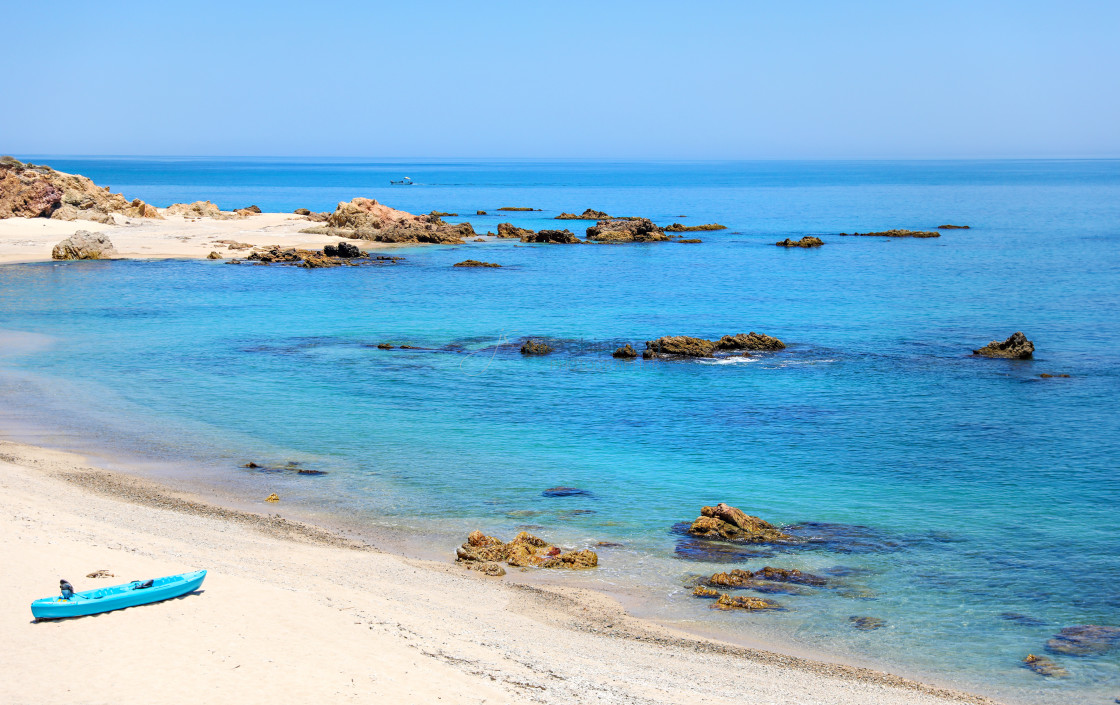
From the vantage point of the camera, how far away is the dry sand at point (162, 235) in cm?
6084

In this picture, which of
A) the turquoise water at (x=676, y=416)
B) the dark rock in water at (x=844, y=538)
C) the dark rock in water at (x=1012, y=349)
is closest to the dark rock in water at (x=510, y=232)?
the turquoise water at (x=676, y=416)

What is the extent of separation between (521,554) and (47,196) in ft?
219

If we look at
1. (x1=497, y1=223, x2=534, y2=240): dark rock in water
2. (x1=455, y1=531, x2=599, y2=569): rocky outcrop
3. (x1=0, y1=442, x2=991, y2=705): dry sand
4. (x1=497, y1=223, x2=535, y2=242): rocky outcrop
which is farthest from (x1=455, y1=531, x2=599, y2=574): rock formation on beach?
(x1=497, y1=223, x2=534, y2=240): dark rock in water

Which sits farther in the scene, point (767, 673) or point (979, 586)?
point (979, 586)

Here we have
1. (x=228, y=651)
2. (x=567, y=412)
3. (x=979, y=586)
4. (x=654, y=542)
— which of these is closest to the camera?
(x=228, y=651)

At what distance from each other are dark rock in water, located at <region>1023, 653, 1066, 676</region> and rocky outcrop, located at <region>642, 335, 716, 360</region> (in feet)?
67.1

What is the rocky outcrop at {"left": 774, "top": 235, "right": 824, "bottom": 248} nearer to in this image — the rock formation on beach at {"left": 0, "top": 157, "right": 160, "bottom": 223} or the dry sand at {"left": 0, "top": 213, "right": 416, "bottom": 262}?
the dry sand at {"left": 0, "top": 213, "right": 416, "bottom": 262}

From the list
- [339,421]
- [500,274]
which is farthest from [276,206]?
[339,421]

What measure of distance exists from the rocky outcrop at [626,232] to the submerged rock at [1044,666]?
63.9 m

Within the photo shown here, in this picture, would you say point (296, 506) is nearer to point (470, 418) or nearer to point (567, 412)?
point (470, 418)

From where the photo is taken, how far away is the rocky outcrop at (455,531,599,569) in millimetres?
15664

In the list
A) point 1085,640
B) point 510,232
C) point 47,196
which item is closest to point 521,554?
point 1085,640

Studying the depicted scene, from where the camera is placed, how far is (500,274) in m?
55.8

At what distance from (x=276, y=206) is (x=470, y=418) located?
A: 96796 millimetres
